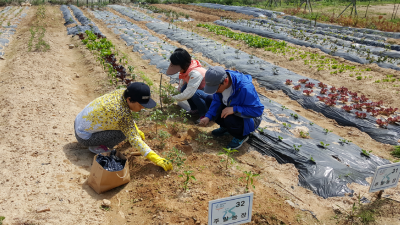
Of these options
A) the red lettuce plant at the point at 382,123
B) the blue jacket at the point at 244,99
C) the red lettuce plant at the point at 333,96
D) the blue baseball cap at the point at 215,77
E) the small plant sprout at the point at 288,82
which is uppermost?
the blue baseball cap at the point at 215,77

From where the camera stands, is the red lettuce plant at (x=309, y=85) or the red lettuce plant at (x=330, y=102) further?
the red lettuce plant at (x=309, y=85)

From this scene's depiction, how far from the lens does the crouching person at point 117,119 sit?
291 centimetres

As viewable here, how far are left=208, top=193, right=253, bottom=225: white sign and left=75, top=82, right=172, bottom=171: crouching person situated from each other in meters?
1.17

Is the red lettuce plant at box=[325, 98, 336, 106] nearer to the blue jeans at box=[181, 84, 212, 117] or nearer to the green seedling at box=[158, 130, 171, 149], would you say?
the blue jeans at box=[181, 84, 212, 117]

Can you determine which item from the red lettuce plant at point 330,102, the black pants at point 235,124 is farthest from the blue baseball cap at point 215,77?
the red lettuce plant at point 330,102

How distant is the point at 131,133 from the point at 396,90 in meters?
6.37

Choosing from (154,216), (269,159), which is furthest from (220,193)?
(269,159)

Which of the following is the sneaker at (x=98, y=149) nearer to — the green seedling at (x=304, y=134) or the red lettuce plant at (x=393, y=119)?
the green seedling at (x=304, y=134)

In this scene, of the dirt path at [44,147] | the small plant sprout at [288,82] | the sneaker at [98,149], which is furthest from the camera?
the small plant sprout at [288,82]

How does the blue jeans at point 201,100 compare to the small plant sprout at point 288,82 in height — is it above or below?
below

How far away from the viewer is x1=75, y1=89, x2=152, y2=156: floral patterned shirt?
3011 mm

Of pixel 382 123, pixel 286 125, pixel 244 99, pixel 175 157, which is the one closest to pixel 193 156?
pixel 175 157

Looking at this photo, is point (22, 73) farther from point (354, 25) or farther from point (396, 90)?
point (354, 25)

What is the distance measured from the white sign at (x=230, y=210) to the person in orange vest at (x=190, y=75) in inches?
93.5
